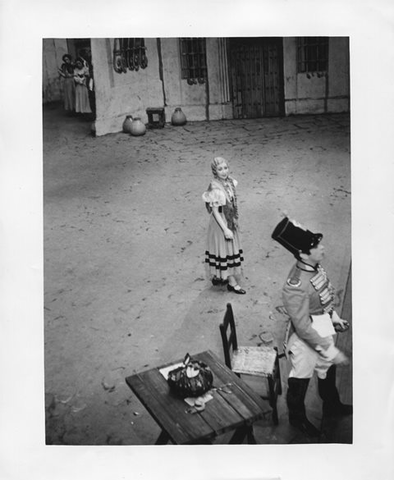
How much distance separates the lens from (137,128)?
859 cm

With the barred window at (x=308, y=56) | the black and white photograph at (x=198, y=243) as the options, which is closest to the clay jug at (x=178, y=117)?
the black and white photograph at (x=198, y=243)

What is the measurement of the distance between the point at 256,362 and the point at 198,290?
1329 mm

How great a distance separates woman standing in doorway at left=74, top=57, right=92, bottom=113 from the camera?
9.25m

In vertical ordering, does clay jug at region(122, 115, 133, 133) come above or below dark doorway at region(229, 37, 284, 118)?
below

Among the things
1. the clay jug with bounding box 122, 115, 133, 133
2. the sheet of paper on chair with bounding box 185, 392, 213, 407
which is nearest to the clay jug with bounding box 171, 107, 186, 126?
the clay jug with bounding box 122, 115, 133, 133

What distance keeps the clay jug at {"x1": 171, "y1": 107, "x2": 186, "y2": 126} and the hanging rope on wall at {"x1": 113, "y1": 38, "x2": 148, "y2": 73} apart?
84 centimetres

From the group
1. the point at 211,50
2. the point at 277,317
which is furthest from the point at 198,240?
the point at 211,50

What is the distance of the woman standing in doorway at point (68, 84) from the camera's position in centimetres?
941

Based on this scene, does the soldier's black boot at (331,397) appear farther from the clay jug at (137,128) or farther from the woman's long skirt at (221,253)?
the clay jug at (137,128)

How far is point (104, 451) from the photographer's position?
326 cm

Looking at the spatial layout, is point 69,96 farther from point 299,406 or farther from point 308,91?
point 299,406

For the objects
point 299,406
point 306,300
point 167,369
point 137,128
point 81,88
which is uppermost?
point 81,88

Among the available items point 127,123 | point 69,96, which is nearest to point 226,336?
point 127,123

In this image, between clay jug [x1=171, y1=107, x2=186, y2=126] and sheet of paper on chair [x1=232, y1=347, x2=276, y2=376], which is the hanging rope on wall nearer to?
clay jug [x1=171, y1=107, x2=186, y2=126]
